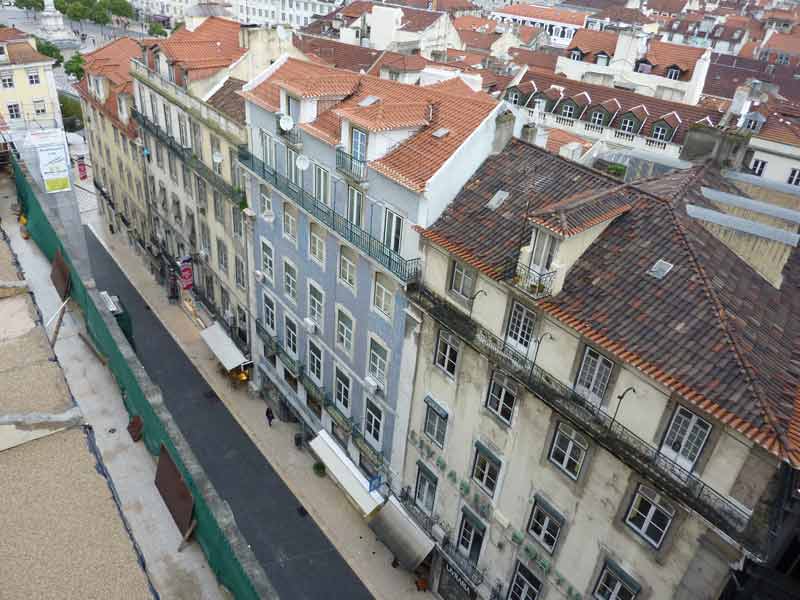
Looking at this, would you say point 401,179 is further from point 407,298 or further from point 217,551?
point 217,551

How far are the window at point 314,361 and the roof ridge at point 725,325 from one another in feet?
69.0

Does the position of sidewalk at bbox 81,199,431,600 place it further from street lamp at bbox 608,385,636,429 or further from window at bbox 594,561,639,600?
street lamp at bbox 608,385,636,429

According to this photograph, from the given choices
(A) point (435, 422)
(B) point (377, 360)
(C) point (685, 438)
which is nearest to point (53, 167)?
(B) point (377, 360)

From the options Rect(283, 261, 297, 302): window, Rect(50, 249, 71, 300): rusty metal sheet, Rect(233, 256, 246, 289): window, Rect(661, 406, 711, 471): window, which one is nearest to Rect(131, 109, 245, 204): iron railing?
Rect(233, 256, 246, 289): window

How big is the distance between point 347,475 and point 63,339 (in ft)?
76.1

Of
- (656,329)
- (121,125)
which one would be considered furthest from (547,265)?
(121,125)

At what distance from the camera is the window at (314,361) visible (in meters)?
36.5

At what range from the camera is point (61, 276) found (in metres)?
15.9

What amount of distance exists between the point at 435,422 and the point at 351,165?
12.5 m

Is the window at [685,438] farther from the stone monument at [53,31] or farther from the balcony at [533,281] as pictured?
the stone monument at [53,31]

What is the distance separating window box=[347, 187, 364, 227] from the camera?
29.0 meters

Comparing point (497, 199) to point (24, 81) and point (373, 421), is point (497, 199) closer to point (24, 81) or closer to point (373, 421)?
point (373, 421)

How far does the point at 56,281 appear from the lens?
637 inches

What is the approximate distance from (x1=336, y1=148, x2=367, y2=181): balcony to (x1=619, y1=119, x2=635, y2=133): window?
33.4 meters
